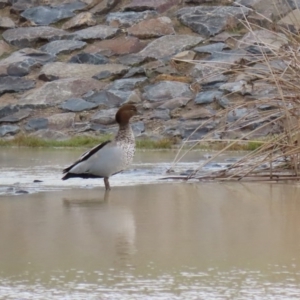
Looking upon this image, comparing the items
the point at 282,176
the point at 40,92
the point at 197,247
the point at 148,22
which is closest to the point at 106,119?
the point at 40,92

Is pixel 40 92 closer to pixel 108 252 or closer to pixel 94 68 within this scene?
pixel 94 68

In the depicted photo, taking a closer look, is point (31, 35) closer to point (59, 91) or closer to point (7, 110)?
point (59, 91)

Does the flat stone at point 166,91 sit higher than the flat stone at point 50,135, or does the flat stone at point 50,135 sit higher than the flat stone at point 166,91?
the flat stone at point 166,91

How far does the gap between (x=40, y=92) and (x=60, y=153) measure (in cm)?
330

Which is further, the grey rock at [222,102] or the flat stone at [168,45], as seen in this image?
the flat stone at [168,45]

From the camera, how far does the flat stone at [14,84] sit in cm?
1459

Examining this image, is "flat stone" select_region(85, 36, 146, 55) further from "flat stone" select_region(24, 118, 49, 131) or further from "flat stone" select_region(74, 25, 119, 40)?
"flat stone" select_region(24, 118, 49, 131)

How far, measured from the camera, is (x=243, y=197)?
267 inches

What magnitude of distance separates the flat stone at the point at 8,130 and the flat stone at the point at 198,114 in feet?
6.91

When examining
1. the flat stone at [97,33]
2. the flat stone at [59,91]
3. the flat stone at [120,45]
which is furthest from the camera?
the flat stone at [97,33]

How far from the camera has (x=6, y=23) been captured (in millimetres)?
17094

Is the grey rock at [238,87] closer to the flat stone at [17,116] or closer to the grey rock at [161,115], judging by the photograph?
the grey rock at [161,115]

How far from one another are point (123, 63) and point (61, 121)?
2.08 meters

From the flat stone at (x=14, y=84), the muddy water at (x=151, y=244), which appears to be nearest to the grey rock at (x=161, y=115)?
the flat stone at (x=14, y=84)
